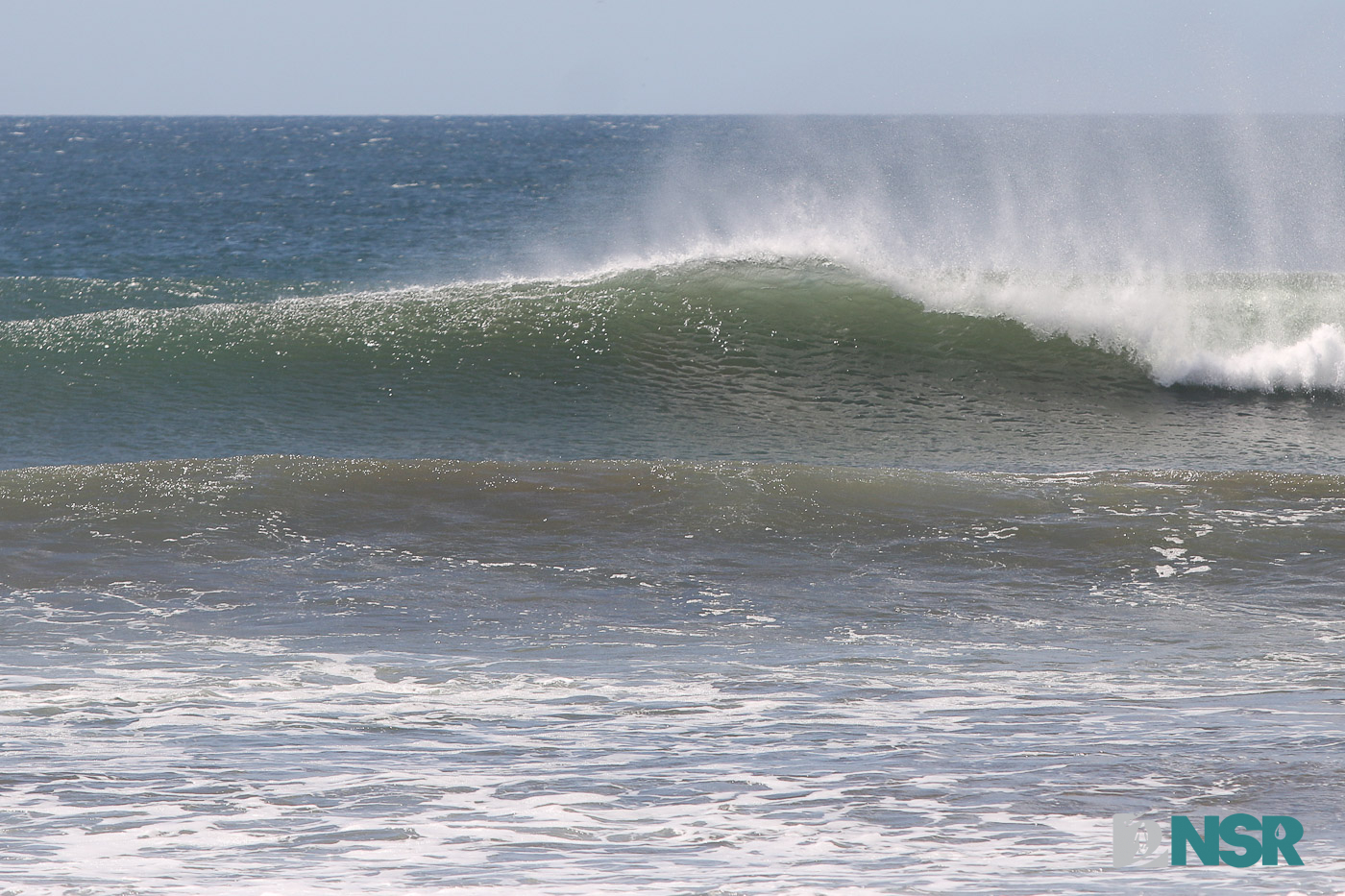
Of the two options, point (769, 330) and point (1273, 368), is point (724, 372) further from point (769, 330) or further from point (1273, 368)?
point (1273, 368)

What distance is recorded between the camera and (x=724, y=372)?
10.8 meters

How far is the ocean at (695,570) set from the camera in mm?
3004

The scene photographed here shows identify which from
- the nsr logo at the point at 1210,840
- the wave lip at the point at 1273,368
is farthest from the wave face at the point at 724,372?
the nsr logo at the point at 1210,840

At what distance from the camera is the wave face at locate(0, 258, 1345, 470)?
28.9 ft

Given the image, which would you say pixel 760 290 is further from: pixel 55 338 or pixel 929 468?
pixel 55 338

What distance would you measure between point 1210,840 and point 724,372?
812 cm

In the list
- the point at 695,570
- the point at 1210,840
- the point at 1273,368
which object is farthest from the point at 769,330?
the point at 1210,840

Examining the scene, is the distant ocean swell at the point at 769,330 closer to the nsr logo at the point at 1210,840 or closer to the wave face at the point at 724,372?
the wave face at the point at 724,372

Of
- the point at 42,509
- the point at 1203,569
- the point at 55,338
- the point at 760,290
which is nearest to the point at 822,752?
the point at 1203,569

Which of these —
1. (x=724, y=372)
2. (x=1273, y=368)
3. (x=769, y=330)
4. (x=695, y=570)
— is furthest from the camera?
(x=769, y=330)

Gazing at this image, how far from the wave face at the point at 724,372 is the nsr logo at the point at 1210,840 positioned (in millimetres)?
5161

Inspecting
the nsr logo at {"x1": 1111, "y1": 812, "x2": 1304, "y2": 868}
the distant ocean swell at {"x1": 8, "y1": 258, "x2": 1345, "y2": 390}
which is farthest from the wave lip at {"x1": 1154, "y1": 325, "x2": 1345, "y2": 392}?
the nsr logo at {"x1": 1111, "y1": 812, "x2": 1304, "y2": 868}

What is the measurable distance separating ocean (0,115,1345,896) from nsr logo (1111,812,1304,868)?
0.04m

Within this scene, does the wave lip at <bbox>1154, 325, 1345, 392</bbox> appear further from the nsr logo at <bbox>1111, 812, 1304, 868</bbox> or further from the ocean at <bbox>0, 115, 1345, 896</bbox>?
the nsr logo at <bbox>1111, 812, 1304, 868</bbox>
